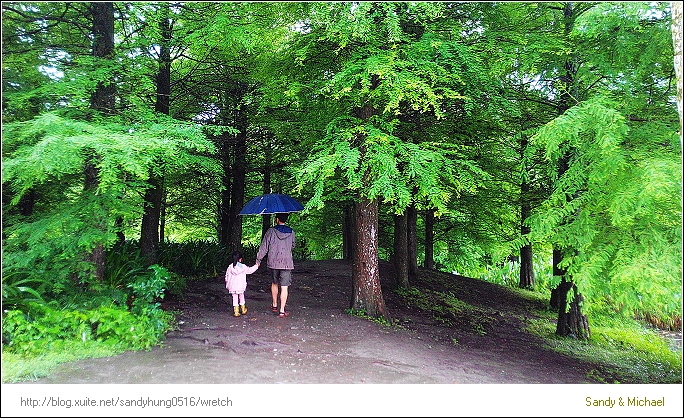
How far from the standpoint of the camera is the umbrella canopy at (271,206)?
648 cm

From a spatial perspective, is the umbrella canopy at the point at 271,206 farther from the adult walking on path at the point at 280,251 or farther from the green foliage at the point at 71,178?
the green foliage at the point at 71,178

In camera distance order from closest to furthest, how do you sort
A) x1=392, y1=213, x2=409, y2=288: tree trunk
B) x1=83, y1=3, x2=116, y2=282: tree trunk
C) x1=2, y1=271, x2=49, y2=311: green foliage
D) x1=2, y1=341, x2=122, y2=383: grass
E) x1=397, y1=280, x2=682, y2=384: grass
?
x1=2, y1=341, x2=122, y2=383: grass → x1=2, y1=271, x2=49, y2=311: green foliage → x1=83, y1=3, x2=116, y2=282: tree trunk → x1=397, y1=280, x2=682, y2=384: grass → x1=392, y1=213, x2=409, y2=288: tree trunk

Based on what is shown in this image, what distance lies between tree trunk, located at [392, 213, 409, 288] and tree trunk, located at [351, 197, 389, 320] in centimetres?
264

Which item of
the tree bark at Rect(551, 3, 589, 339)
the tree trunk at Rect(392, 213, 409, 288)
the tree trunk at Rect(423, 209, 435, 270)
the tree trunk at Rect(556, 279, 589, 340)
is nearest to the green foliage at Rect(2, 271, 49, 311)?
the tree trunk at Rect(392, 213, 409, 288)

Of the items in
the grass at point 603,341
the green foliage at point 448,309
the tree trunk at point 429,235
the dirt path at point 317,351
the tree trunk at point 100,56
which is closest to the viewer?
Answer: the dirt path at point 317,351

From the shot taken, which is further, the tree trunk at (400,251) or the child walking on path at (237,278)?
the tree trunk at (400,251)

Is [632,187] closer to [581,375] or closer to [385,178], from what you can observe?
[385,178]

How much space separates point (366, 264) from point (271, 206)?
6.20 ft

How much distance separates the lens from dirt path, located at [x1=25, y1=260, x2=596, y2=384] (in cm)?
447

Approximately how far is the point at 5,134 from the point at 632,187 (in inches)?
273

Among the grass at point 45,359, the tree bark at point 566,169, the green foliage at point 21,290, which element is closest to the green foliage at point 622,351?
the tree bark at point 566,169

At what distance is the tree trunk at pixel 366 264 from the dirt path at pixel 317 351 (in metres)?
0.40

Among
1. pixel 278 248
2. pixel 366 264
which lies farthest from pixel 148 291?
pixel 366 264

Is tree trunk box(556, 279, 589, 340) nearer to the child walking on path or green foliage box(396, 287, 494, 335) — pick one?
green foliage box(396, 287, 494, 335)
